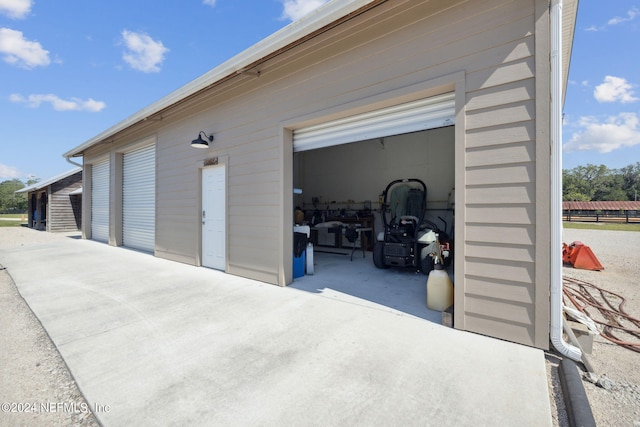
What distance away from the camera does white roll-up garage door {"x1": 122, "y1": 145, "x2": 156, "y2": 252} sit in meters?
7.22

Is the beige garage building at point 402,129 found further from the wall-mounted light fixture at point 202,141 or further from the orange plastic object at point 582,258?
the orange plastic object at point 582,258

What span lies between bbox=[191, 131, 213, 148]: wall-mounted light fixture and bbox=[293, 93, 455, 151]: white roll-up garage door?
6.56 ft

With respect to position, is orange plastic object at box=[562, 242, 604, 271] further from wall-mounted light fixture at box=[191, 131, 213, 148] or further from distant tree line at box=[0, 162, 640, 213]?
distant tree line at box=[0, 162, 640, 213]

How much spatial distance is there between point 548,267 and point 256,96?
4.38 m

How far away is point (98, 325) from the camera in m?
2.82

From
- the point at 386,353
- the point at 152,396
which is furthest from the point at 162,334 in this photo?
the point at 386,353

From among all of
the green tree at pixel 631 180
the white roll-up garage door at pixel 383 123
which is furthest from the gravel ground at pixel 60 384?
the green tree at pixel 631 180

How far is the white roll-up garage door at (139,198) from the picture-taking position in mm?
7219

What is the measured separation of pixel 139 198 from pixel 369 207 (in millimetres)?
6522

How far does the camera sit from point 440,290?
3.05m


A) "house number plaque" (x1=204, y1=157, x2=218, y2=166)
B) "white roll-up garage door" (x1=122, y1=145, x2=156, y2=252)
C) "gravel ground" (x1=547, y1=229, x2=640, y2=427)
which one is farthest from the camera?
"white roll-up garage door" (x1=122, y1=145, x2=156, y2=252)

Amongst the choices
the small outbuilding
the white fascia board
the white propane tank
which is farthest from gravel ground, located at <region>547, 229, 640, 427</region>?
the small outbuilding

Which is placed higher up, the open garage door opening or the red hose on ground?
the open garage door opening

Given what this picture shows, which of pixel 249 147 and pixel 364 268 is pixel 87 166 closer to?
pixel 249 147
